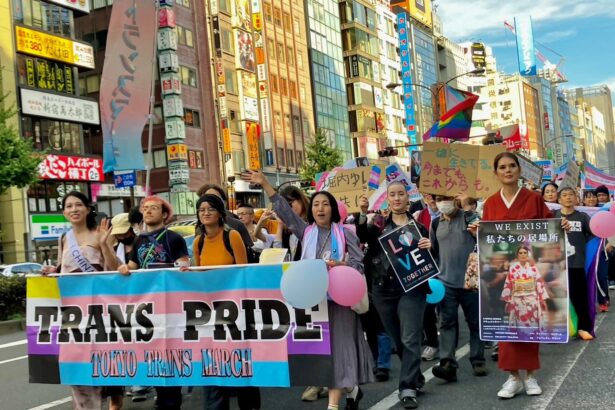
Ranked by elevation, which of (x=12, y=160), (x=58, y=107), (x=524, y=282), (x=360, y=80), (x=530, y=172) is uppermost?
(x=360, y=80)

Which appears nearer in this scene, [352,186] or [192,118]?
[352,186]

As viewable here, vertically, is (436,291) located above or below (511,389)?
above

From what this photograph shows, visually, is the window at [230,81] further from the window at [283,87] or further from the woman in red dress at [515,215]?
the woman in red dress at [515,215]

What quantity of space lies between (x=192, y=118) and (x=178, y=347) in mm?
41591

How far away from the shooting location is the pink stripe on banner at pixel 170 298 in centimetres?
568

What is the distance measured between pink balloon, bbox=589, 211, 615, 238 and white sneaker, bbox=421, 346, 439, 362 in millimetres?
2198

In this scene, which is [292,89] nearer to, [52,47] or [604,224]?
[52,47]

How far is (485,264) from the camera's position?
6.23 m

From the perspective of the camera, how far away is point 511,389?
603 centimetres

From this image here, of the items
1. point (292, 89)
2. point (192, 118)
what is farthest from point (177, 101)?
point (292, 89)

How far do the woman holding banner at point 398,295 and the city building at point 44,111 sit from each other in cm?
2699

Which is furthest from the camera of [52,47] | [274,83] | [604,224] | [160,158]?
[274,83]

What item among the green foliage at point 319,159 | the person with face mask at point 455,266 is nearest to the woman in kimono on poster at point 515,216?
the person with face mask at point 455,266

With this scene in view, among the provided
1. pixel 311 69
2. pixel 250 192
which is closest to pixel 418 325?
pixel 250 192
